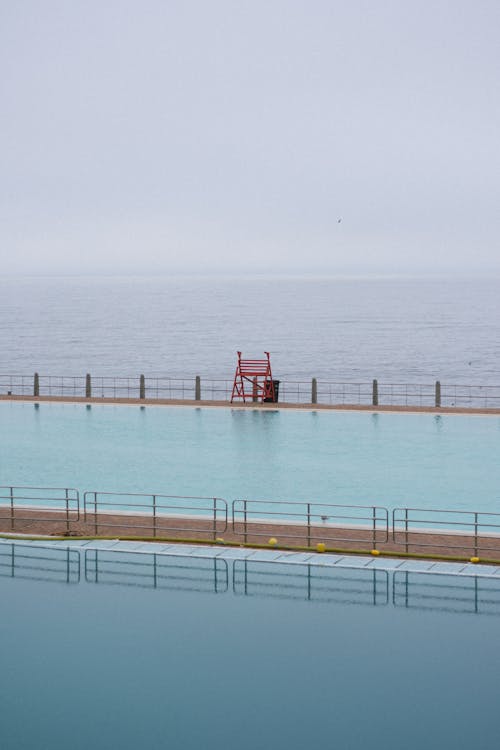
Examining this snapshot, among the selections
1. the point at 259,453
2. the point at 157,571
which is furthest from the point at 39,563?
the point at 259,453

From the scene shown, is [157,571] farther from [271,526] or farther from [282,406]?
[282,406]

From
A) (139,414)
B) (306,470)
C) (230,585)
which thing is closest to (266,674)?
(230,585)

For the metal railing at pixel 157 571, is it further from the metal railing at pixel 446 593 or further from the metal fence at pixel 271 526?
the metal railing at pixel 446 593

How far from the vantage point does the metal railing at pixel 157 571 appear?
16223 mm

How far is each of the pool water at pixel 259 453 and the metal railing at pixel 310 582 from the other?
6.98 metres

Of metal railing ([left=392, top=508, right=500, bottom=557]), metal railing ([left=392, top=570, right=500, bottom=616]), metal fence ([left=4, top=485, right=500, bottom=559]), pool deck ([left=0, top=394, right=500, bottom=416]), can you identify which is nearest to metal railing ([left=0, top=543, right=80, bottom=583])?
metal fence ([left=4, top=485, right=500, bottom=559])

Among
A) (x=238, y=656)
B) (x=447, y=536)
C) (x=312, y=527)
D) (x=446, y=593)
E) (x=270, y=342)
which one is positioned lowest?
(x=238, y=656)

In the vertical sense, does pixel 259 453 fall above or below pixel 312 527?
above

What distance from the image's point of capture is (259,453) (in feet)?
94.3

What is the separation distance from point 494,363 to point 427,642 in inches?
3233

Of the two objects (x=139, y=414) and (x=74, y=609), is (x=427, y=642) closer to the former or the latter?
(x=74, y=609)

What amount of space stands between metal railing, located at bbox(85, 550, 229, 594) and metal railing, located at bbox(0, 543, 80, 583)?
27 centimetres

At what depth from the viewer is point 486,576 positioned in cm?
1603

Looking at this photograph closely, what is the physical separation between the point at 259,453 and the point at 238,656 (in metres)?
15.1
